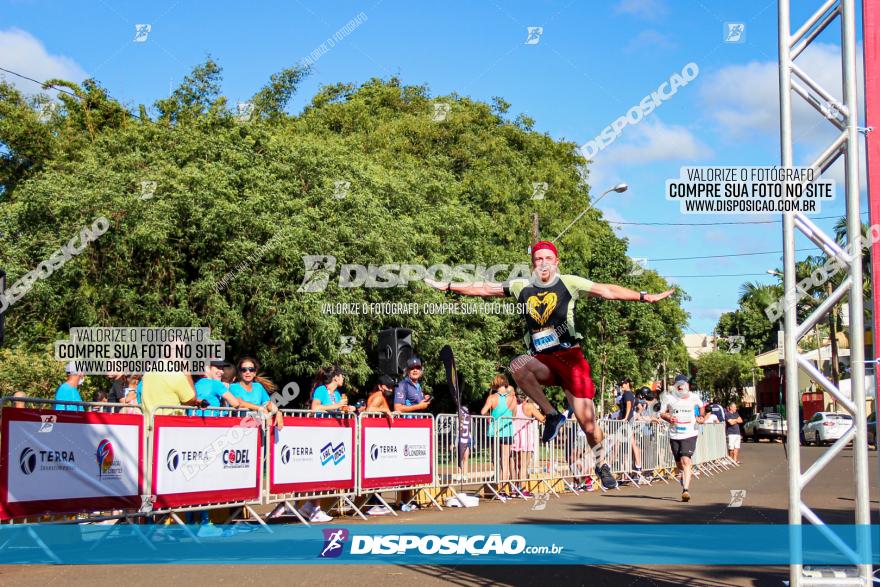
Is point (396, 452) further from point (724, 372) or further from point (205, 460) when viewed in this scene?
point (724, 372)

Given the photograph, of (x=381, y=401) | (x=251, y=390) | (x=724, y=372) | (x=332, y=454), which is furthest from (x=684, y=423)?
(x=724, y=372)

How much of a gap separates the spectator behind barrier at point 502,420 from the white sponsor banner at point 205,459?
17.8 ft

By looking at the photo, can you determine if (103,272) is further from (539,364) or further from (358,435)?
(539,364)

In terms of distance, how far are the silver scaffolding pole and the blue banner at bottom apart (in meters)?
1.69

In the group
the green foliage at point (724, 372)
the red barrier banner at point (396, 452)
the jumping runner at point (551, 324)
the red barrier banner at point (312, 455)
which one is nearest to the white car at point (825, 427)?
the red barrier banner at point (396, 452)

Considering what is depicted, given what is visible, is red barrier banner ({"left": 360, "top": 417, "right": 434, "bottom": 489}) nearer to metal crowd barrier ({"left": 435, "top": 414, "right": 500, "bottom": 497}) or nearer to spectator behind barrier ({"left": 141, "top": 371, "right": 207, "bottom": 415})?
metal crowd barrier ({"left": 435, "top": 414, "right": 500, "bottom": 497})

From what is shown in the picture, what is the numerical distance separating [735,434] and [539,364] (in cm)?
2246

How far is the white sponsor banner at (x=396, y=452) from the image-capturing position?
13.3m

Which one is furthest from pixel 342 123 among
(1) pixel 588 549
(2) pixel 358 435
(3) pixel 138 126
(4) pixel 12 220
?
(1) pixel 588 549

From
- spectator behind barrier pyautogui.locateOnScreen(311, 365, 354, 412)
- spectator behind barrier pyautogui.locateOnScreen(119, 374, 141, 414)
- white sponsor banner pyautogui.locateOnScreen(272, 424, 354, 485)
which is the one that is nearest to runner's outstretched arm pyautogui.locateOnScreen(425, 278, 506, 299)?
white sponsor banner pyautogui.locateOnScreen(272, 424, 354, 485)

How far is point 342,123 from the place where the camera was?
137 feet

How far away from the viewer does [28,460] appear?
828 cm

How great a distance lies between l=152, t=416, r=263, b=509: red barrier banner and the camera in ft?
32.2

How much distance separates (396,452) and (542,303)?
6.88 metres
